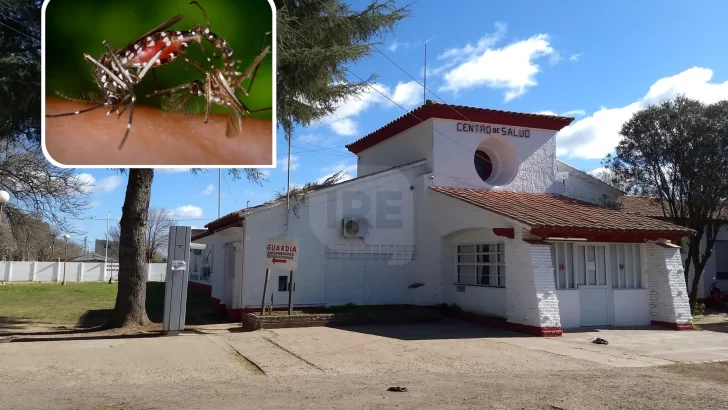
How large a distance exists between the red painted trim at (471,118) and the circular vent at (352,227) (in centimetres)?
389

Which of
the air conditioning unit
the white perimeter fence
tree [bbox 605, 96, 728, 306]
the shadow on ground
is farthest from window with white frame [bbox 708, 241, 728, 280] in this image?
the white perimeter fence

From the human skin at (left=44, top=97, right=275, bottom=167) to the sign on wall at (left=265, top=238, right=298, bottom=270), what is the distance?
7.27 m

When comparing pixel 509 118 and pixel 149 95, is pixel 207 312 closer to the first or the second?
pixel 509 118

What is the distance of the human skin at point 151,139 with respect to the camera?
5.98m

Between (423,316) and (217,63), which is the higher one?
(217,63)

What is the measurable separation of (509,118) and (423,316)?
6777mm

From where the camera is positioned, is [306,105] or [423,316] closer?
[306,105]

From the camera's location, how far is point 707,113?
677 inches

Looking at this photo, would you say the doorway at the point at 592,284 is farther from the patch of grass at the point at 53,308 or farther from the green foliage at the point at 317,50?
the patch of grass at the point at 53,308

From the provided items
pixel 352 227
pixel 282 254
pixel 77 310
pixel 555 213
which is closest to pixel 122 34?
pixel 282 254

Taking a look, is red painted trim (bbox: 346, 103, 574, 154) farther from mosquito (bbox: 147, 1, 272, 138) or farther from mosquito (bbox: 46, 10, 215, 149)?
mosquito (bbox: 46, 10, 215, 149)

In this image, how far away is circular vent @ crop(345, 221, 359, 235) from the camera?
15.8 m

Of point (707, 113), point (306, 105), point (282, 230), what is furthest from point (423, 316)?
point (707, 113)

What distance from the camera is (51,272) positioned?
45.2 m
